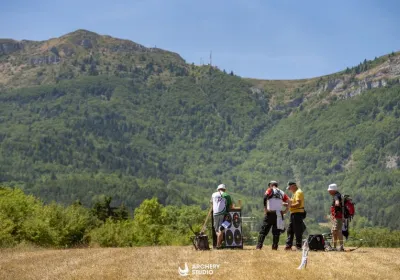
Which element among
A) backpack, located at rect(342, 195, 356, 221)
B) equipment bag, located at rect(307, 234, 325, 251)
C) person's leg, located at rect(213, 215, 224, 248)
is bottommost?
equipment bag, located at rect(307, 234, 325, 251)

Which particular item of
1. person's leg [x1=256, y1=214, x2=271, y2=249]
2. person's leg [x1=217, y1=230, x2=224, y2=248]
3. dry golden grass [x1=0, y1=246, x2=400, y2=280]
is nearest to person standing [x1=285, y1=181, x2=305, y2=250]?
person's leg [x1=256, y1=214, x2=271, y2=249]

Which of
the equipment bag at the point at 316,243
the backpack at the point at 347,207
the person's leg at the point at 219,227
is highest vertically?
the backpack at the point at 347,207

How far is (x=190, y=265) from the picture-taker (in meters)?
19.1

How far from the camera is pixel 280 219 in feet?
83.1

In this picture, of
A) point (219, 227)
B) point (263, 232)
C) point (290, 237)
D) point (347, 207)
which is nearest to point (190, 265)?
point (219, 227)

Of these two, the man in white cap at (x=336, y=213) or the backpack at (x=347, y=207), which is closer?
the man in white cap at (x=336, y=213)

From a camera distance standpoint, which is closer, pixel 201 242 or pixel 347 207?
pixel 201 242

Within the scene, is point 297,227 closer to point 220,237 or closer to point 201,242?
point 220,237

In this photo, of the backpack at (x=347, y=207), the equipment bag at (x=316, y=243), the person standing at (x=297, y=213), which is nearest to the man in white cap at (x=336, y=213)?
the backpack at (x=347, y=207)

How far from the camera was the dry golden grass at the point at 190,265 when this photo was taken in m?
17.2

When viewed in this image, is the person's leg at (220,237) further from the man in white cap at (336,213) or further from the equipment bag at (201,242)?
the man in white cap at (336,213)

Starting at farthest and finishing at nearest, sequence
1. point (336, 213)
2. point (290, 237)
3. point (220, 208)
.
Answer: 1. point (336, 213)
2. point (290, 237)
3. point (220, 208)

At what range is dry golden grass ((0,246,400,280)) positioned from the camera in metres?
17.2

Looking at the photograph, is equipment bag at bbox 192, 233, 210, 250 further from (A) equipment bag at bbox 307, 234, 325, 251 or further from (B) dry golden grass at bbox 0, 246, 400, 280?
(A) equipment bag at bbox 307, 234, 325, 251
